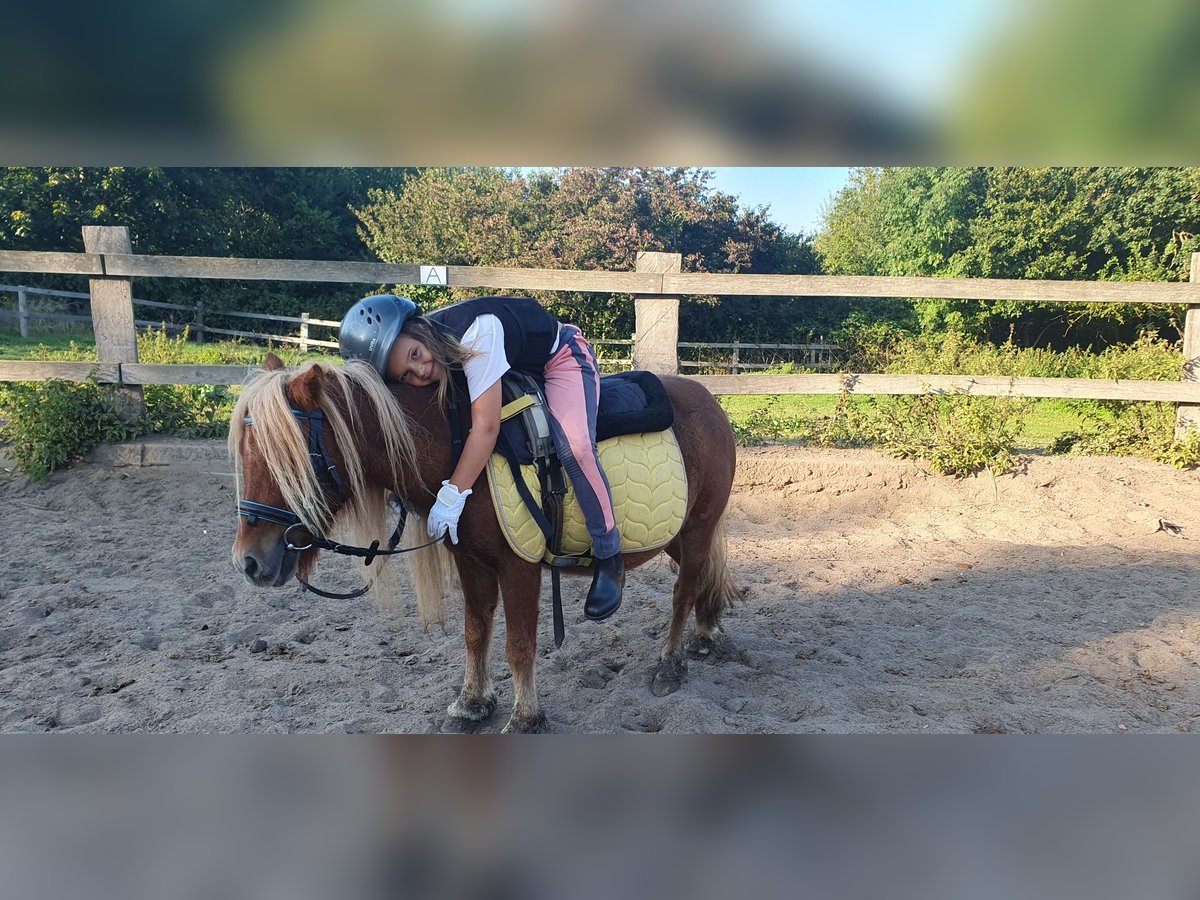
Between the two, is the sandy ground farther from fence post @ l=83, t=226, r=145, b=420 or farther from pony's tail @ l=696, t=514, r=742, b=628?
fence post @ l=83, t=226, r=145, b=420

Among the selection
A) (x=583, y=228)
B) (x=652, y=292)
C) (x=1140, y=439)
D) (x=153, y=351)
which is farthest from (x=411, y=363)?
(x=583, y=228)

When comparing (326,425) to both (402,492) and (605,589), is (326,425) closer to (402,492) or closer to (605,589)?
(402,492)

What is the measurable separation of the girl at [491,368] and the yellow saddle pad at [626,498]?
0.09 m

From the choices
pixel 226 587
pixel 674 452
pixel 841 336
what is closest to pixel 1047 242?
pixel 841 336

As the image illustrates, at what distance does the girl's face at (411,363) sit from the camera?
261 cm

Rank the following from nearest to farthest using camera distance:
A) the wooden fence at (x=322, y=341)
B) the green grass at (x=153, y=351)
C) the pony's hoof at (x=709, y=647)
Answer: the pony's hoof at (x=709, y=647) → the green grass at (x=153, y=351) → the wooden fence at (x=322, y=341)

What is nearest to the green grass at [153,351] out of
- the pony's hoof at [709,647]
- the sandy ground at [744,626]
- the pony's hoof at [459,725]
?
the sandy ground at [744,626]

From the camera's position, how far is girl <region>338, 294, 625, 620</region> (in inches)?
103

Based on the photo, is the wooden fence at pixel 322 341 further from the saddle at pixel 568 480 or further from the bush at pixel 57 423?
the saddle at pixel 568 480

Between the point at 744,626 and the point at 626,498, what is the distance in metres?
1.78
